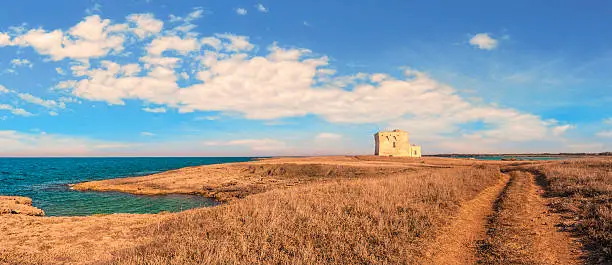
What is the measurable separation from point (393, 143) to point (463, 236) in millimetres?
66680

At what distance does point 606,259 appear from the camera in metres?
7.54

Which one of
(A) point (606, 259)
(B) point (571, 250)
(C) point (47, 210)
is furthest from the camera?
Answer: (C) point (47, 210)

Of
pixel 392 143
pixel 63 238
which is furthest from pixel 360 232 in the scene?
pixel 392 143

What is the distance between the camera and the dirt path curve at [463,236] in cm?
835

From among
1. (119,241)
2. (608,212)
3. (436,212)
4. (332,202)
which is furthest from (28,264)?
(608,212)

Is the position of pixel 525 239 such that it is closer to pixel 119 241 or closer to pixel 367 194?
pixel 367 194

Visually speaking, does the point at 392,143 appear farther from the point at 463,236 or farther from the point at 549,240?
the point at 549,240

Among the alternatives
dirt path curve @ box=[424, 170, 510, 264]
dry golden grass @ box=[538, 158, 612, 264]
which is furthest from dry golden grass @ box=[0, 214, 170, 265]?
dry golden grass @ box=[538, 158, 612, 264]

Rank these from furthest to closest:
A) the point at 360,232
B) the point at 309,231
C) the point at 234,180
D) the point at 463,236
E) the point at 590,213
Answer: the point at 234,180, the point at 590,213, the point at 463,236, the point at 309,231, the point at 360,232

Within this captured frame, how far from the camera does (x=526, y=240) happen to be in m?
9.28

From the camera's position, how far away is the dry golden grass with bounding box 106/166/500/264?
8023mm

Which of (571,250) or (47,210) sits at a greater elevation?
(571,250)

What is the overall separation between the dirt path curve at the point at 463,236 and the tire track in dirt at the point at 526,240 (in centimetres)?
30

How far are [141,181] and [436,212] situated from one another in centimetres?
4185
